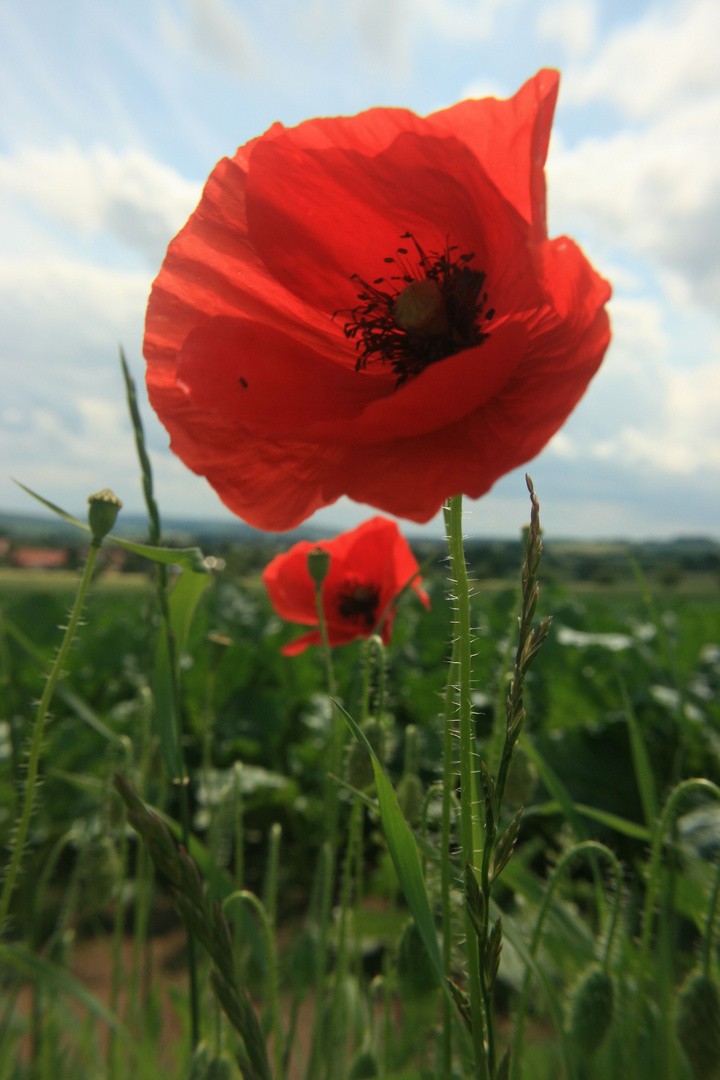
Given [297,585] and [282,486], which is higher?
[282,486]

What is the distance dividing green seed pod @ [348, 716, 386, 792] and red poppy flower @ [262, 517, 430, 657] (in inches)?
10.4

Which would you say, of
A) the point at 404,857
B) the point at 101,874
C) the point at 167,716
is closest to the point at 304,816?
the point at 101,874

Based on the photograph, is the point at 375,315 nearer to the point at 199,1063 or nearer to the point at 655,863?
the point at 655,863

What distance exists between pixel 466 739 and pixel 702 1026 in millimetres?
602

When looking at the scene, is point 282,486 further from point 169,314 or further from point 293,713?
point 293,713

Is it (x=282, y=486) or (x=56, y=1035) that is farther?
(x=56, y=1035)

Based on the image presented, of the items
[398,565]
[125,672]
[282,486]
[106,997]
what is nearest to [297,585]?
[398,565]

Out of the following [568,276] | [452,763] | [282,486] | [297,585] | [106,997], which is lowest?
[106,997]

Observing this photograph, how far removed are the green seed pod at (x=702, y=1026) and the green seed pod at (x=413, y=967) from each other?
0.29m

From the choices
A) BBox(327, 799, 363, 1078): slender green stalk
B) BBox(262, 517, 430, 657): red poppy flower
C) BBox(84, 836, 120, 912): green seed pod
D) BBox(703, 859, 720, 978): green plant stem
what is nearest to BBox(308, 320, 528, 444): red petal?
BBox(327, 799, 363, 1078): slender green stalk

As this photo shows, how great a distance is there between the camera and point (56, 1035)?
1.39 metres

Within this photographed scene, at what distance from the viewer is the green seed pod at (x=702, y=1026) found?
0.79 m

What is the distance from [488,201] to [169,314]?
313mm

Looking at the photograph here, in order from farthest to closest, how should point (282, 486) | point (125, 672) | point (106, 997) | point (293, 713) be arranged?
point (125, 672) < point (293, 713) < point (106, 997) < point (282, 486)
